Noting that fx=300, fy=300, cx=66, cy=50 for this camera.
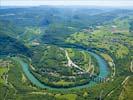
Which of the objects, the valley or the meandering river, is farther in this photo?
the meandering river

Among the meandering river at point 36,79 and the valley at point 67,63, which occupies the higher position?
the valley at point 67,63

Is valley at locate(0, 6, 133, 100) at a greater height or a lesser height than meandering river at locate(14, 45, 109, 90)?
greater

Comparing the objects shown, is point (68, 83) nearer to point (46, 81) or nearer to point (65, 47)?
point (46, 81)

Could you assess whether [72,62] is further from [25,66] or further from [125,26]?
[125,26]

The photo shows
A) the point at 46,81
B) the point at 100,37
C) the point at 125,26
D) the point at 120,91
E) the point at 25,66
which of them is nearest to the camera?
the point at 120,91

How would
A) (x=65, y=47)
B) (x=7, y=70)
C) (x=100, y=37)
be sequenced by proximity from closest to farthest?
1. (x=7, y=70)
2. (x=65, y=47)
3. (x=100, y=37)

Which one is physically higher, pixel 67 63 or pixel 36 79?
pixel 67 63

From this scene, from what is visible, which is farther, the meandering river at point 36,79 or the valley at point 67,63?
the meandering river at point 36,79

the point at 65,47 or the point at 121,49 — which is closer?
the point at 121,49

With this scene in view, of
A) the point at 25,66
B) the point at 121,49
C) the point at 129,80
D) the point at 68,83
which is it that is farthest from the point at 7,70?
the point at 121,49

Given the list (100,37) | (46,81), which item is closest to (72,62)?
(46,81)

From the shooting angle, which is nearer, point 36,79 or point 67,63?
point 36,79
